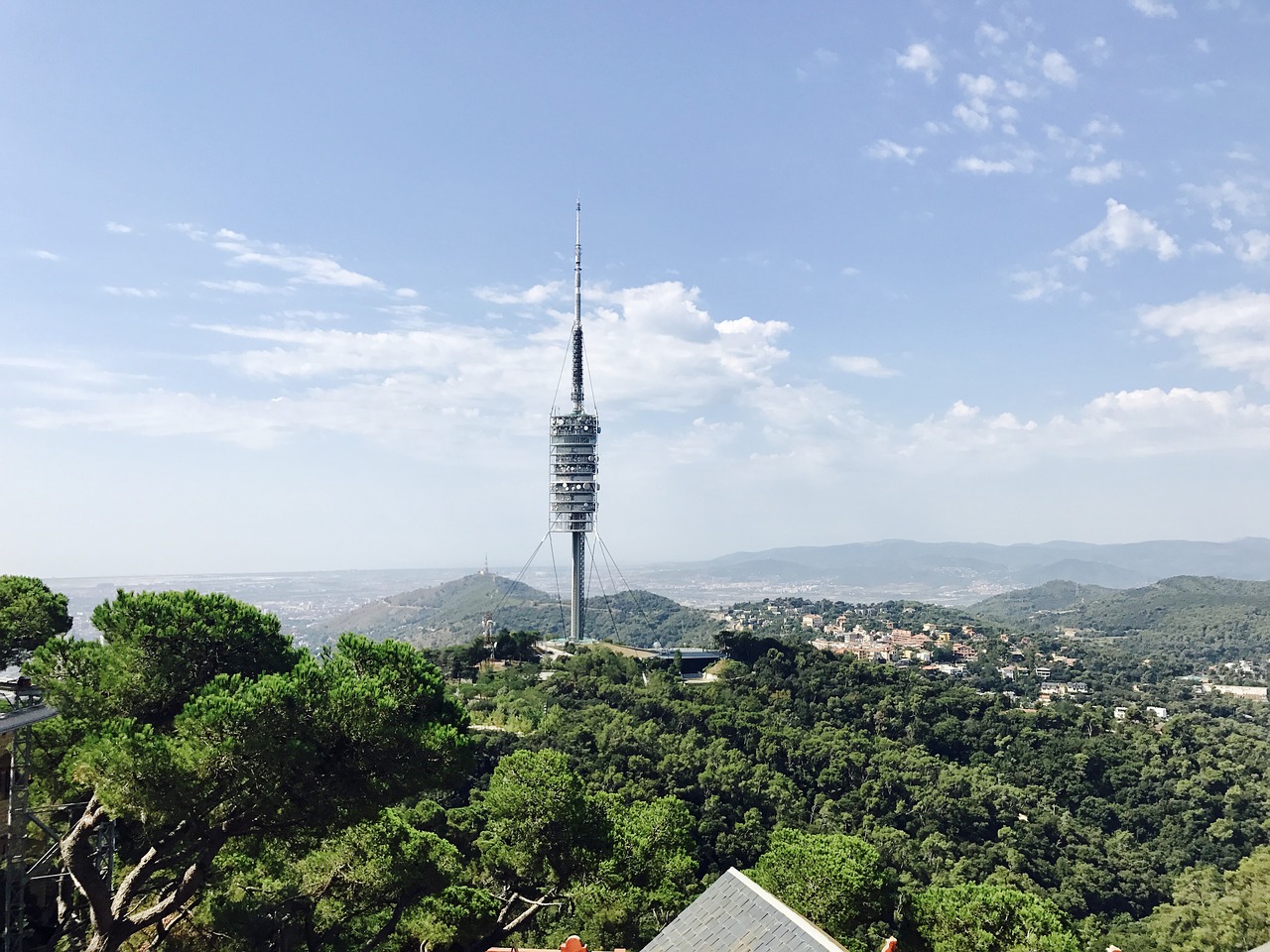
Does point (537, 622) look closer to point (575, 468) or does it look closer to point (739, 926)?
point (575, 468)

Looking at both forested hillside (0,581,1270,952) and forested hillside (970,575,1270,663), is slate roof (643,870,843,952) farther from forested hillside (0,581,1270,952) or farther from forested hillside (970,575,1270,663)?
forested hillside (970,575,1270,663)

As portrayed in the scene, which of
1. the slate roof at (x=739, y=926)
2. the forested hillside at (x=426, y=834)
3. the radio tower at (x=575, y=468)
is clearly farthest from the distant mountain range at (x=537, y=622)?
the slate roof at (x=739, y=926)

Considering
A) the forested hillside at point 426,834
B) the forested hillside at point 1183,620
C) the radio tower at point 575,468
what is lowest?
the forested hillside at point 1183,620

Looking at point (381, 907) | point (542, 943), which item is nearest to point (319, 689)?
point (381, 907)

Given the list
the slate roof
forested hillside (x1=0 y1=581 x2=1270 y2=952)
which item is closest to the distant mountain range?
forested hillside (x1=0 y1=581 x2=1270 y2=952)

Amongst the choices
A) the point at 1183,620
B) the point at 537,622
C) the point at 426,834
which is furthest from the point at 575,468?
the point at 1183,620

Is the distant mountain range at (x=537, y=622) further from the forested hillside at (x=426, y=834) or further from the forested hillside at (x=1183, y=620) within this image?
the forested hillside at (x=426, y=834)

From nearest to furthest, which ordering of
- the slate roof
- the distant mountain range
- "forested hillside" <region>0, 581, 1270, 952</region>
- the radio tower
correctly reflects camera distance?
the slate roof → "forested hillside" <region>0, 581, 1270, 952</region> → the radio tower → the distant mountain range

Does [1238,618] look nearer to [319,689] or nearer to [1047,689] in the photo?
[1047,689]
